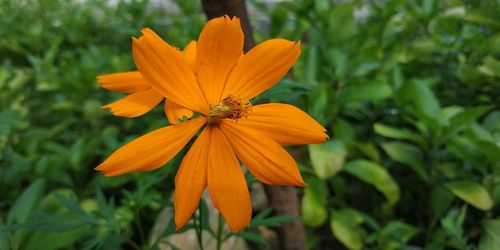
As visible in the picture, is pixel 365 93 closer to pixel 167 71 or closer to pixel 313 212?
pixel 313 212

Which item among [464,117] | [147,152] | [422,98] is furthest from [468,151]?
[147,152]

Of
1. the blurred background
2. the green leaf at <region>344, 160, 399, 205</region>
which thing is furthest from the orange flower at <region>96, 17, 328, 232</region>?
the green leaf at <region>344, 160, 399, 205</region>

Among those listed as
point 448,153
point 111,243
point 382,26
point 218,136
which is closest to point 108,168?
point 218,136

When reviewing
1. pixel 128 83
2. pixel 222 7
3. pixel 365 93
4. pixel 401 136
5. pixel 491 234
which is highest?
pixel 222 7

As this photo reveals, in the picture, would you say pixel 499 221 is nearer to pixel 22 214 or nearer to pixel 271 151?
pixel 271 151

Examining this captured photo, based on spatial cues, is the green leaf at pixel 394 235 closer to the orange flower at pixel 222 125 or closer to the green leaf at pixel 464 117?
the green leaf at pixel 464 117

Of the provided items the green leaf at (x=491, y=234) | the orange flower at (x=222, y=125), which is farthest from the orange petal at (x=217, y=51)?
the green leaf at (x=491, y=234)

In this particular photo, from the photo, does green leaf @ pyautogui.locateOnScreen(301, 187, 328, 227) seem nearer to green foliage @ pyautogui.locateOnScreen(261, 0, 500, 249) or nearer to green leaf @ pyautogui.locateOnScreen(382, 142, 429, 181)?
green foliage @ pyautogui.locateOnScreen(261, 0, 500, 249)
